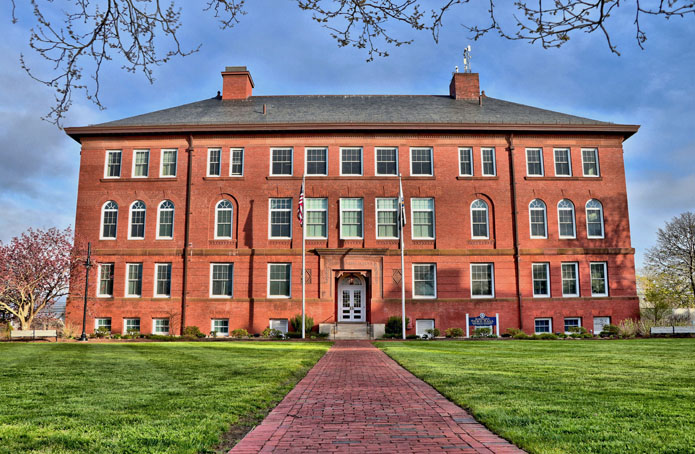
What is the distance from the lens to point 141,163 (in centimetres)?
3138

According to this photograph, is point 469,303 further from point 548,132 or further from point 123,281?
point 123,281

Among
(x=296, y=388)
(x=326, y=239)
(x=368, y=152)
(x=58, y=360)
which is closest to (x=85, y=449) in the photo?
(x=296, y=388)

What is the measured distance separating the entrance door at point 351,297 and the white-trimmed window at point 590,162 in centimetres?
1496

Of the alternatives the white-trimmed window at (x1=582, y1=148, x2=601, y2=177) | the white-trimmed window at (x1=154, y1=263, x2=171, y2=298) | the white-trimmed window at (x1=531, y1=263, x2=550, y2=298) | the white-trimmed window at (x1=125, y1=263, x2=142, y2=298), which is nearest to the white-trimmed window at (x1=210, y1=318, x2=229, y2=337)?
the white-trimmed window at (x1=154, y1=263, x2=171, y2=298)

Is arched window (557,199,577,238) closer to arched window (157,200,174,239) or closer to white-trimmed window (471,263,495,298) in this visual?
white-trimmed window (471,263,495,298)

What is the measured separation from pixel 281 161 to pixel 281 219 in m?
3.51

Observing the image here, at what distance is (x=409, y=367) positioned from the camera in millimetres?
12438

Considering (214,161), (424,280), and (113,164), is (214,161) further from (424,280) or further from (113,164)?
(424,280)

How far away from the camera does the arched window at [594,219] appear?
3053 centimetres

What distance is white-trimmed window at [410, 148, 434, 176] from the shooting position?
3069 cm

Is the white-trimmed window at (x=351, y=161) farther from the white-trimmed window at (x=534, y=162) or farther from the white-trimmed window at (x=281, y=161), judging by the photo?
the white-trimmed window at (x=534, y=162)

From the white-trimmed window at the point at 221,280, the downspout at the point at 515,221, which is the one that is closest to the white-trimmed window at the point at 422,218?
the downspout at the point at 515,221

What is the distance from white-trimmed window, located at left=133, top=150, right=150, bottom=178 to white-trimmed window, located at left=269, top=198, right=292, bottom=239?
802 cm

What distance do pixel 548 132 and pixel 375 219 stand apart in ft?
38.2
